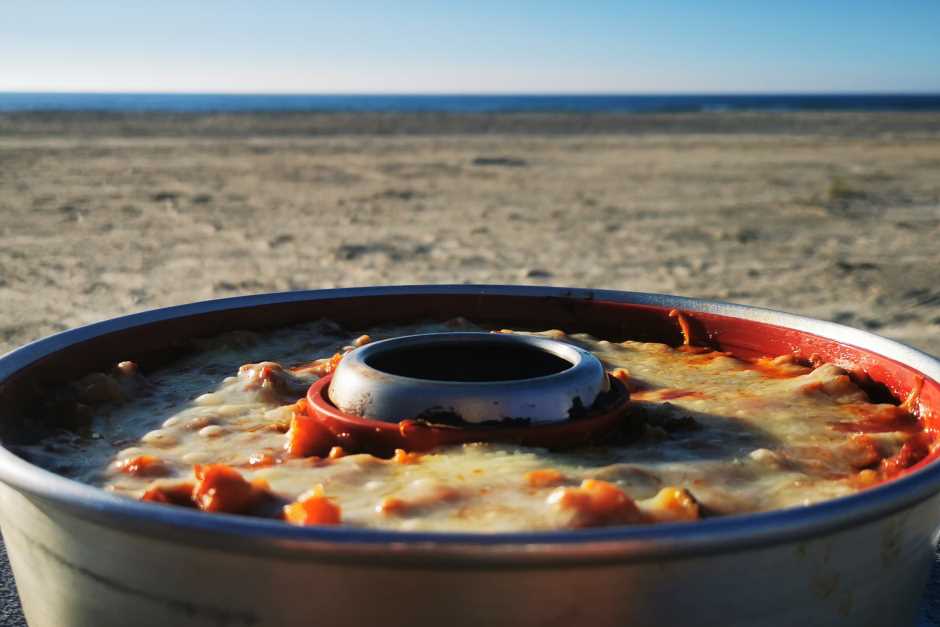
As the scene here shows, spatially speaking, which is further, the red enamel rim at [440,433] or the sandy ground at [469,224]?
the sandy ground at [469,224]

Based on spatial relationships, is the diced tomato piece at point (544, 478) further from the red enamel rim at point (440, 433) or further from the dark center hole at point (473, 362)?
the dark center hole at point (473, 362)

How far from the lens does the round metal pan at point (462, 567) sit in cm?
104

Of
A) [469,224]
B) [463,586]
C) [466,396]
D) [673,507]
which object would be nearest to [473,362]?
[466,396]

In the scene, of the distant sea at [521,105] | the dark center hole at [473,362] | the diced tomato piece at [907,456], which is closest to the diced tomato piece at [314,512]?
the dark center hole at [473,362]

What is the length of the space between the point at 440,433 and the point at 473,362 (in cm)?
43

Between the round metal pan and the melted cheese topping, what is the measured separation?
0.17 metres

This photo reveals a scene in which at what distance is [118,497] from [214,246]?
8.19m

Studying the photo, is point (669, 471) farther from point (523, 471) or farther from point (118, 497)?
point (118, 497)

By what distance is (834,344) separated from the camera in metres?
2.14

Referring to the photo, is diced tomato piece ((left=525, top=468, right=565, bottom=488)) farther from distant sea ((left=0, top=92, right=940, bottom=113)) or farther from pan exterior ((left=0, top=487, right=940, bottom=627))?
distant sea ((left=0, top=92, right=940, bottom=113))

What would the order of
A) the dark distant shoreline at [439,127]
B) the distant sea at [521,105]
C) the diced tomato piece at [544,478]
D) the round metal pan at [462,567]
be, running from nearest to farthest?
1. the round metal pan at [462,567]
2. the diced tomato piece at [544,478]
3. the dark distant shoreline at [439,127]
4. the distant sea at [521,105]

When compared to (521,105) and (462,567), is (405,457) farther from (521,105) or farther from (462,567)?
(521,105)

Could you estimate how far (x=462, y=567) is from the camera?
1.04 m

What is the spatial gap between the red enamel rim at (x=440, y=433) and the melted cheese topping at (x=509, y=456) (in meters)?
0.03
